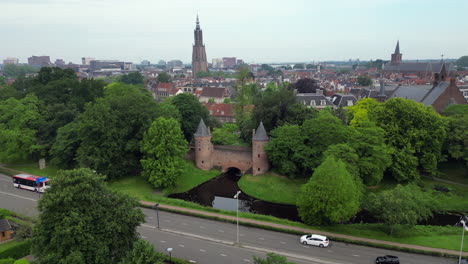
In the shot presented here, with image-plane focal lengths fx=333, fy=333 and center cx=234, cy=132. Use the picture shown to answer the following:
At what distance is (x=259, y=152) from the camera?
57031mm

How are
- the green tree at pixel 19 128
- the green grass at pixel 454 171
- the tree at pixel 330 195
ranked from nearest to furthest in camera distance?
the tree at pixel 330 195, the green grass at pixel 454 171, the green tree at pixel 19 128

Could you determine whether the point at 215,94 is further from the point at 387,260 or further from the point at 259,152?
the point at 387,260

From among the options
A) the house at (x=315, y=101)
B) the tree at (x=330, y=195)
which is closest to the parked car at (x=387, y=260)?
the tree at (x=330, y=195)

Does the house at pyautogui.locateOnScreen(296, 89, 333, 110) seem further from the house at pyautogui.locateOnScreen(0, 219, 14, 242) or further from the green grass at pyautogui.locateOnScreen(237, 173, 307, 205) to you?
the house at pyautogui.locateOnScreen(0, 219, 14, 242)

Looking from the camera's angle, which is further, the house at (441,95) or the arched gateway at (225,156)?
the house at (441,95)

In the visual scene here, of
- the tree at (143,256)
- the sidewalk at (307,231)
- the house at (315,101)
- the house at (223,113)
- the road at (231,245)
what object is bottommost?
the road at (231,245)

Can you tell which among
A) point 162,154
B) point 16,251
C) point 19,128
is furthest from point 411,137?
point 19,128

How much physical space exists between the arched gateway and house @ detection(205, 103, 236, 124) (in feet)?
124

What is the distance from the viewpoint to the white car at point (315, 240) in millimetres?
34438

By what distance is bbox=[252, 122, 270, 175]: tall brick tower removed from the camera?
56.6 metres

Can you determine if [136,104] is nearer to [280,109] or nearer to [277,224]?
[280,109]

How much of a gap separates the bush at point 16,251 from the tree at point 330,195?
3000 cm

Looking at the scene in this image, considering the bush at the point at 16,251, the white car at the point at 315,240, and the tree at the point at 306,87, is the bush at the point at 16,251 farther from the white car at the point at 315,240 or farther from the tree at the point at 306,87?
the tree at the point at 306,87

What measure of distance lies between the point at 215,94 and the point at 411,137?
8995 cm
